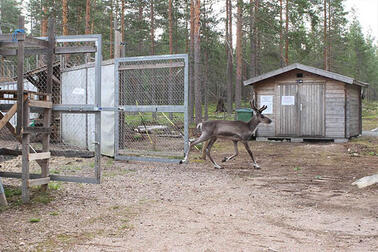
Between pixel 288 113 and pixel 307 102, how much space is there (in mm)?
894

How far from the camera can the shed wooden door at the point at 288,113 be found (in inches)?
646

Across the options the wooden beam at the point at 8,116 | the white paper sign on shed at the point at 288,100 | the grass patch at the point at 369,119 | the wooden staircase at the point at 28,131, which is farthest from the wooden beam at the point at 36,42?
the grass patch at the point at 369,119

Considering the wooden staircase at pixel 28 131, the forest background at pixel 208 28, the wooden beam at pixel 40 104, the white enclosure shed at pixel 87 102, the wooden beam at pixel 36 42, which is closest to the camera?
the wooden staircase at pixel 28 131

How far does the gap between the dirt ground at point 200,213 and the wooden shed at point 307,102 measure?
6.68 meters

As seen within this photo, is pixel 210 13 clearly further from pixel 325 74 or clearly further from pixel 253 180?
pixel 253 180

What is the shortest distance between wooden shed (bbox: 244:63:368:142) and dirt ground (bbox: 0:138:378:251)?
21.9 ft

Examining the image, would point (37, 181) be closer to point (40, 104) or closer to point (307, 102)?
point (40, 104)

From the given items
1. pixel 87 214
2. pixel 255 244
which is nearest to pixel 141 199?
pixel 87 214

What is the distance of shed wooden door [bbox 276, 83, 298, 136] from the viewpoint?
16406 millimetres

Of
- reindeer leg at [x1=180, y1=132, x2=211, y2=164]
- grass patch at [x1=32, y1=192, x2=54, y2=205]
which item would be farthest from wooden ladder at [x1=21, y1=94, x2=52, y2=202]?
reindeer leg at [x1=180, y1=132, x2=211, y2=164]

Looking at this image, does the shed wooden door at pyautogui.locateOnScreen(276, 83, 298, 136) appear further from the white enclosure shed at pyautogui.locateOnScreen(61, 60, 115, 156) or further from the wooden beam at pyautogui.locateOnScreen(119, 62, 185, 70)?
the white enclosure shed at pyautogui.locateOnScreen(61, 60, 115, 156)

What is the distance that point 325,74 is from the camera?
15539 mm

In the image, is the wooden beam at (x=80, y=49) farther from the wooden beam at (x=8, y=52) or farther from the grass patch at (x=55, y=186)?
the grass patch at (x=55, y=186)

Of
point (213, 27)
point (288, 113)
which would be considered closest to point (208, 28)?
point (213, 27)
